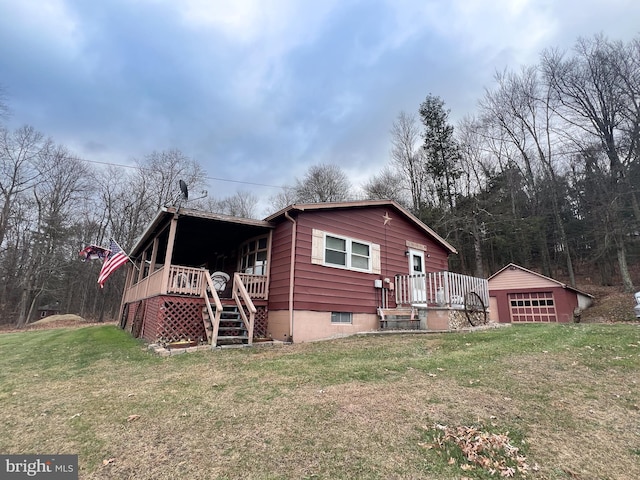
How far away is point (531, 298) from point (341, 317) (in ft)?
45.1

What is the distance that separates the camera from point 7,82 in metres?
16.5

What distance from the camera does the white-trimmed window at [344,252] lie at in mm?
9734

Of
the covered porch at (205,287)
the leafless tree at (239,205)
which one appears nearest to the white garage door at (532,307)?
the covered porch at (205,287)

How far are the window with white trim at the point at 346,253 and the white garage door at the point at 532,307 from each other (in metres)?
12.5

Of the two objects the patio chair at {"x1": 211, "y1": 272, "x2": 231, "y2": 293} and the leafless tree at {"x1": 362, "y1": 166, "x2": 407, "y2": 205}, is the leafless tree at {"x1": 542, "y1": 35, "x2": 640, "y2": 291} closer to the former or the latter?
the leafless tree at {"x1": 362, "y1": 166, "x2": 407, "y2": 205}

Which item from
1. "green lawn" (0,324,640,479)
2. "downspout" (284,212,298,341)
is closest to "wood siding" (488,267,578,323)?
"green lawn" (0,324,640,479)

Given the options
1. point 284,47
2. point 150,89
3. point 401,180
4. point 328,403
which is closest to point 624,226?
point 401,180

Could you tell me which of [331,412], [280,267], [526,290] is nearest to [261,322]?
[280,267]

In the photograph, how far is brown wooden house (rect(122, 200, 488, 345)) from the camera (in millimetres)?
8656

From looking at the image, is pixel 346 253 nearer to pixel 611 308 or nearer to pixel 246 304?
pixel 246 304

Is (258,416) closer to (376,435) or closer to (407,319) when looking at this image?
(376,435)

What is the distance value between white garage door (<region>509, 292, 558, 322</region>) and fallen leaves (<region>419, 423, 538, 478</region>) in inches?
698

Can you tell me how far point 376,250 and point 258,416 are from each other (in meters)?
8.36

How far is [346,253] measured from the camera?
10.5 m
